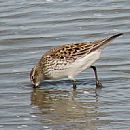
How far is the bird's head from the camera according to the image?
425 inches

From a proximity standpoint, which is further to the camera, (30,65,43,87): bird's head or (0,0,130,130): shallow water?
(30,65,43,87): bird's head

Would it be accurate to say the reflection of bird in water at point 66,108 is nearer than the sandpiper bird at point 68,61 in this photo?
Yes

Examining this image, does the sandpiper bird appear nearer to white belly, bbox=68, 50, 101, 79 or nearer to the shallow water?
white belly, bbox=68, 50, 101, 79

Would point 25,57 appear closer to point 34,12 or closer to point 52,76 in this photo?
point 52,76

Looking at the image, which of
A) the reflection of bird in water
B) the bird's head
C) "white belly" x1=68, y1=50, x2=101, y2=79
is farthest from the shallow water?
"white belly" x1=68, y1=50, x2=101, y2=79

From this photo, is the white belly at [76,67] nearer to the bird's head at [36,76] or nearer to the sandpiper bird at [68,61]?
the sandpiper bird at [68,61]

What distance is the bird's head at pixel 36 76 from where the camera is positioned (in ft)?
35.4

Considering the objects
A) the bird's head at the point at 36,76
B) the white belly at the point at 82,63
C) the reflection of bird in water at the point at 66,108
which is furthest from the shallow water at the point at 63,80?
the white belly at the point at 82,63

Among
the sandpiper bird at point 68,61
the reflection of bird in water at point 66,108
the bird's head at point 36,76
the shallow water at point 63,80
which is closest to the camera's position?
the reflection of bird in water at point 66,108

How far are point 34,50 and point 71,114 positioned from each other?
3213 mm

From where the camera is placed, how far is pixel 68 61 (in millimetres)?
10617

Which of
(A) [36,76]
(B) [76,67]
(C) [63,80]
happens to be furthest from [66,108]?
(C) [63,80]

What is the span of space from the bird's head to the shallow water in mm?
115

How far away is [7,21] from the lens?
13984 mm
